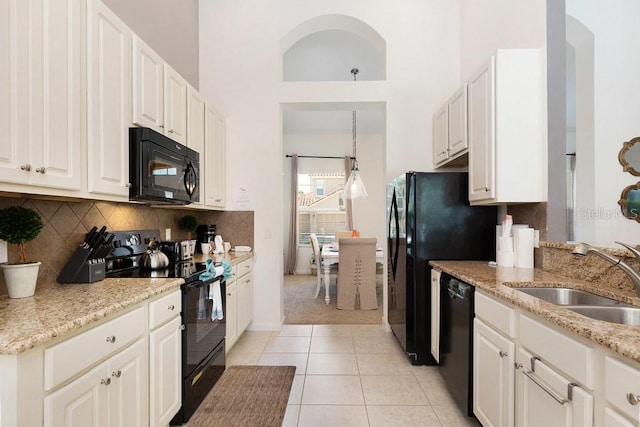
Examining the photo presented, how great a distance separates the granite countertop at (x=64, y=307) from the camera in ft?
3.18

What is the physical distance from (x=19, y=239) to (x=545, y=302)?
2248 mm

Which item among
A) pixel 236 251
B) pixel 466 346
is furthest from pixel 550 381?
pixel 236 251

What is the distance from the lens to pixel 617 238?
7.39ft

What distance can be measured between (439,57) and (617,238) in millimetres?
2387

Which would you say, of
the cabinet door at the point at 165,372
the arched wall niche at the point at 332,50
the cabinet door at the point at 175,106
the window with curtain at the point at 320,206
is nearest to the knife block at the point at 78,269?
the cabinet door at the point at 165,372

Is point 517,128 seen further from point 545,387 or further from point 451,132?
point 545,387

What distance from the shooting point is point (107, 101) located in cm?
171

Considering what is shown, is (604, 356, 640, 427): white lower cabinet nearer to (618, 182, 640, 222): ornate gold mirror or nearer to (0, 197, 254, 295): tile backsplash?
(618, 182, 640, 222): ornate gold mirror

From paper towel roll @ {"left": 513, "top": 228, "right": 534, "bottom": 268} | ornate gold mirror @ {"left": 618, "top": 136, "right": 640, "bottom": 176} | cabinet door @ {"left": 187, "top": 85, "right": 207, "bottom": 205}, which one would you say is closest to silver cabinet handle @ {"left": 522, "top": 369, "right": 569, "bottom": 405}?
paper towel roll @ {"left": 513, "top": 228, "right": 534, "bottom": 268}

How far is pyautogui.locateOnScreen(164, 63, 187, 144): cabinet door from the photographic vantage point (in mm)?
2340

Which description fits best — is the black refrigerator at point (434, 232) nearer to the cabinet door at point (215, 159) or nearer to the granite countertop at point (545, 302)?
the granite countertop at point (545, 302)

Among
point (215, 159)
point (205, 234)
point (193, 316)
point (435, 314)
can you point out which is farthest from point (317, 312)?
point (193, 316)

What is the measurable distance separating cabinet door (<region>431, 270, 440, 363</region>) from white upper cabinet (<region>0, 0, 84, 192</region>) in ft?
7.75

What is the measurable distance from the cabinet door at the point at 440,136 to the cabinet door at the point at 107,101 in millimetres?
2577
